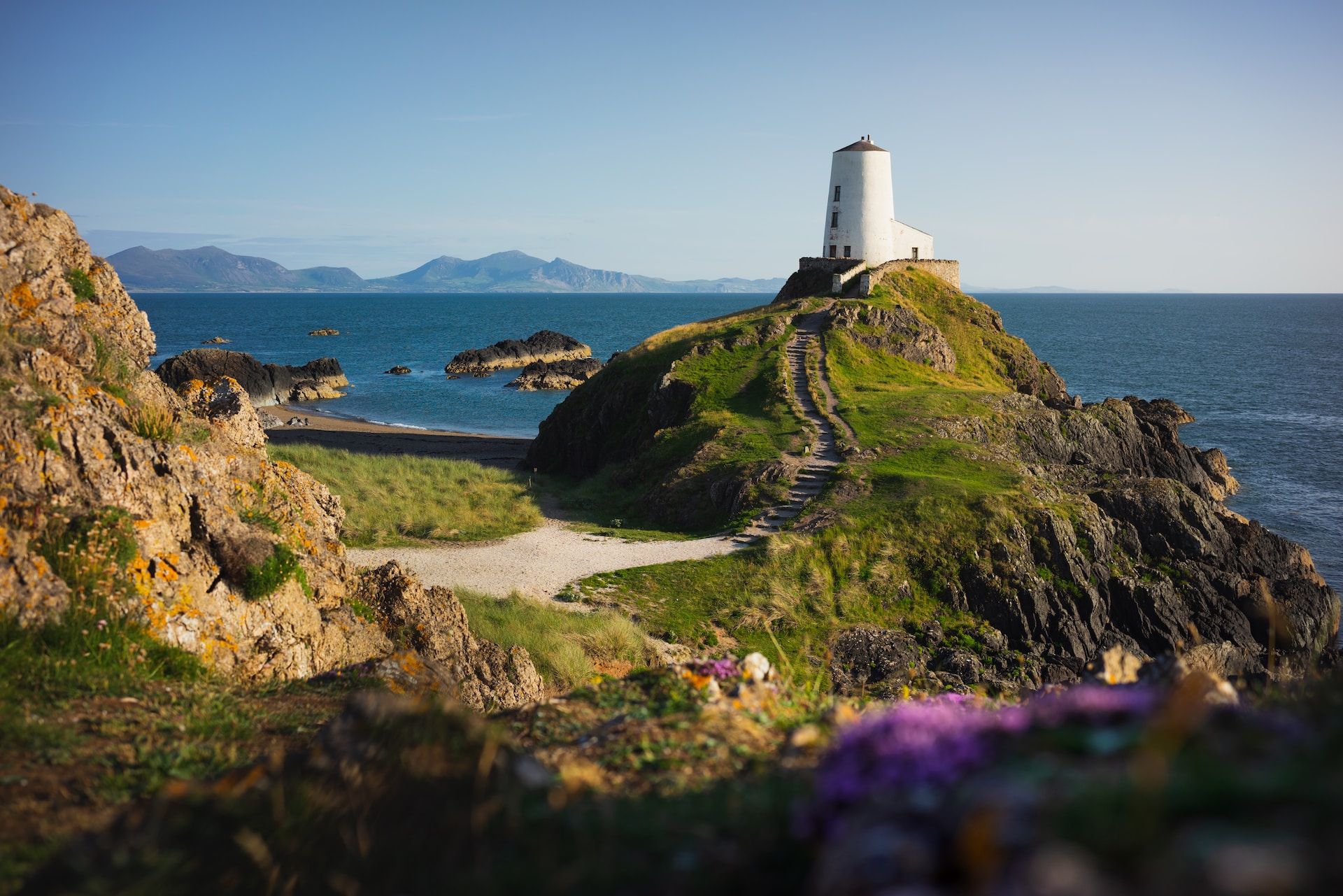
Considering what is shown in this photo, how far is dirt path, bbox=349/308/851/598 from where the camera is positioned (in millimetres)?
25094

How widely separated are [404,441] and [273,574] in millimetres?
53436

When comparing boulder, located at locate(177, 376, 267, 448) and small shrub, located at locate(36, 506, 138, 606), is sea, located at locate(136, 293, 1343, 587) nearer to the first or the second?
boulder, located at locate(177, 376, 267, 448)

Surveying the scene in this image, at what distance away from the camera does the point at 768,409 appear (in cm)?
4172

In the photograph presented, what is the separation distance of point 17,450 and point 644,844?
9108 mm

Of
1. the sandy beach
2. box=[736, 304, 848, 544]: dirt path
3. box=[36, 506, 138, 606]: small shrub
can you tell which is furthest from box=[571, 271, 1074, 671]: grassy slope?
the sandy beach

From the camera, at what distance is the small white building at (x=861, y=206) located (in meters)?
62.0

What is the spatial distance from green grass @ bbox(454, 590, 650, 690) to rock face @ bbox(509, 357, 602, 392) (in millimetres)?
69468

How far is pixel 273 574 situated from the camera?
12.0 meters

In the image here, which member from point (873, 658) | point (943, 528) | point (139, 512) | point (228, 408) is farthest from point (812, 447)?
point (139, 512)

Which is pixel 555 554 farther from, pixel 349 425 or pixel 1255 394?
pixel 1255 394

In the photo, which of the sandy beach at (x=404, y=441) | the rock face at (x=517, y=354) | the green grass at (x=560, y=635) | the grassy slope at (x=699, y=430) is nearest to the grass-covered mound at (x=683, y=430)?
the grassy slope at (x=699, y=430)

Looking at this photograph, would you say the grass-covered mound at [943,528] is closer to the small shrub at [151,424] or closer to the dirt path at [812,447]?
the dirt path at [812,447]

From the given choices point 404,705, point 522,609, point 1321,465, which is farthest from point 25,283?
point 1321,465

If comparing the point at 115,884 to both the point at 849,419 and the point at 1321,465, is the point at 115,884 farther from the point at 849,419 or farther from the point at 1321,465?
the point at 1321,465
